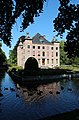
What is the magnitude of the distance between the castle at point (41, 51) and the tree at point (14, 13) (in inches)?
2952

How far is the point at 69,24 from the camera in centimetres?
1089

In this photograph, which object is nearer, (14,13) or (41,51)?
(14,13)

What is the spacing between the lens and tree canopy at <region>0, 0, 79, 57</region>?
944cm

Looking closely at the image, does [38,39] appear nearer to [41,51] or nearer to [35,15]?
[41,51]

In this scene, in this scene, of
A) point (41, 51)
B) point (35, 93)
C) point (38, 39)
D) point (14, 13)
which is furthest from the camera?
point (41, 51)

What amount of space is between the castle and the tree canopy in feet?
243

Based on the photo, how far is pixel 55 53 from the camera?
9300 centimetres

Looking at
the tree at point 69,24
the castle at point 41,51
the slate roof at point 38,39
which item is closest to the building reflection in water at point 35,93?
the tree at point 69,24

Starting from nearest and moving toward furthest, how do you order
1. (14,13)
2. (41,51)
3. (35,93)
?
(14,13)
(35,93)
(41,51)

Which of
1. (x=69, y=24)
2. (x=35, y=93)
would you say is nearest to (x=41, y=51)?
(x=35, y=93)

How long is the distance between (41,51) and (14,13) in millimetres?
80589

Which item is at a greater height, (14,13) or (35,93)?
(14,13)

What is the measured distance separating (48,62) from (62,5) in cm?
8077

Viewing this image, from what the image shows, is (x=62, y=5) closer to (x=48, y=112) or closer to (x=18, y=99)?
(x=48, y=112)
